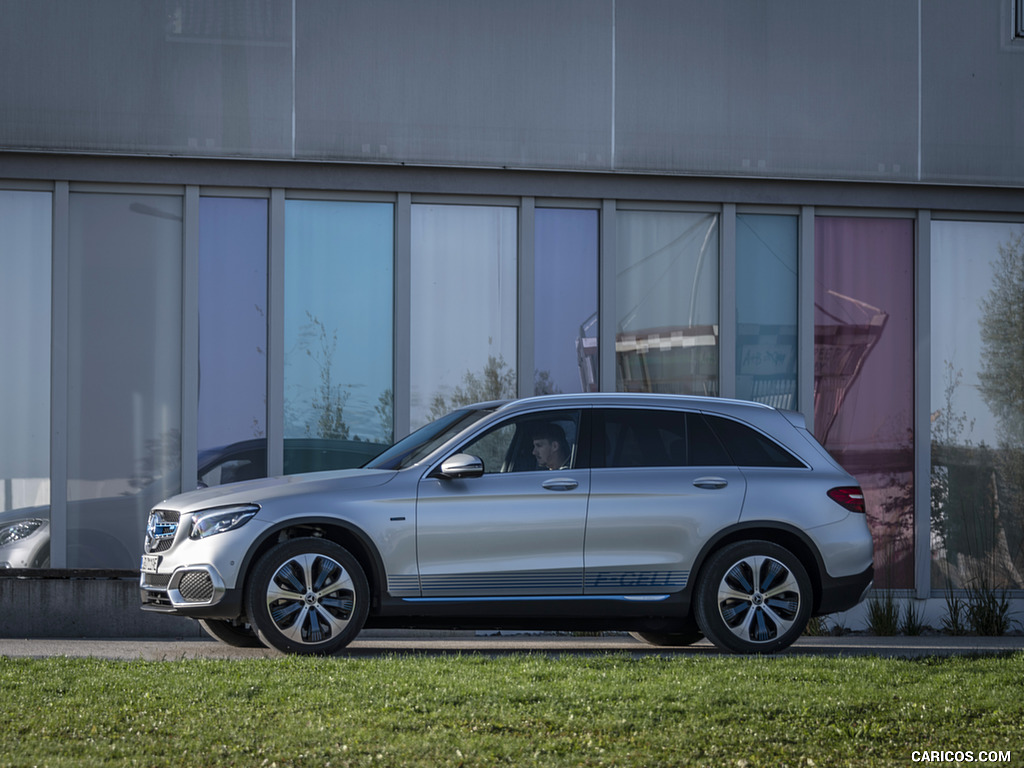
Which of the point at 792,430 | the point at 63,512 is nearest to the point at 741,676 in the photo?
the point at 792,430

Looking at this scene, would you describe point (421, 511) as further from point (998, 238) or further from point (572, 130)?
point (998, 238)

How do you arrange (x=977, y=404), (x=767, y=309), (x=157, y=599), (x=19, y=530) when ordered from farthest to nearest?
(x=977, y=404) → (x=767, y=309) → (x=19, y=530) → (x=157, y=599)

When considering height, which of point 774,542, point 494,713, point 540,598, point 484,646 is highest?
point 774,542

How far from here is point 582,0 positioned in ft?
43.2

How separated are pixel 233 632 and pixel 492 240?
5.57 meters

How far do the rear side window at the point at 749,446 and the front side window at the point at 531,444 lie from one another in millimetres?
1054

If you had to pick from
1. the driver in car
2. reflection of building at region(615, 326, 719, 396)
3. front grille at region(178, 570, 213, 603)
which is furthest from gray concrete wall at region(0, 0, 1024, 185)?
front grille at region(178, 570, 213, 603)

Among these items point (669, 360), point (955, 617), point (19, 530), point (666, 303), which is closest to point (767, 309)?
point (666, 303)

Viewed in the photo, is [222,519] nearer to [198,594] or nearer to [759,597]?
[198,594]

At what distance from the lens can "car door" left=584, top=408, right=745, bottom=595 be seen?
8.62 meters

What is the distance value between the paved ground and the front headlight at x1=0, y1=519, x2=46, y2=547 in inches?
79.2

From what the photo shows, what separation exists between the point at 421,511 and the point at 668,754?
10.9 feet

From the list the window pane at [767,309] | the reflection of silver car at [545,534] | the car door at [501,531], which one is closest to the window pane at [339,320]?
the reflection of silver car at [545,534]

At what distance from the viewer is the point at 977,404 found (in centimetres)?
1370
